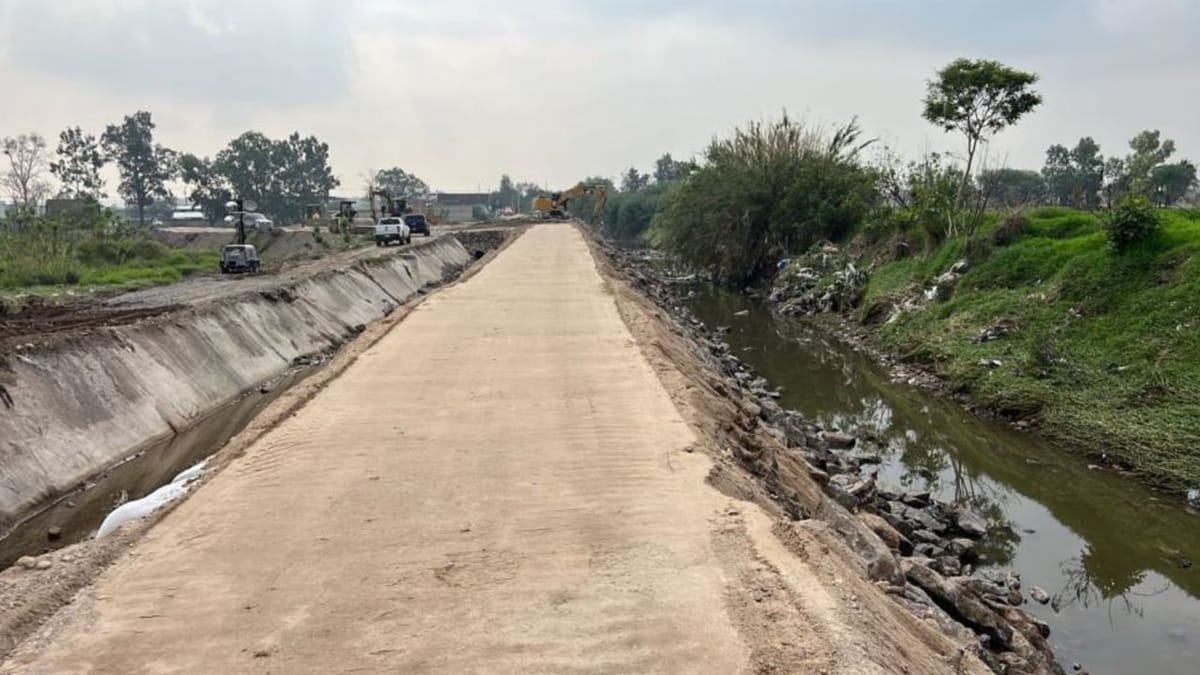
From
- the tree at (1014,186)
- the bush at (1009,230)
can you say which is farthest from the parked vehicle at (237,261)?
the tree at (1014,186)

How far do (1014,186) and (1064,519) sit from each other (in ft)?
154

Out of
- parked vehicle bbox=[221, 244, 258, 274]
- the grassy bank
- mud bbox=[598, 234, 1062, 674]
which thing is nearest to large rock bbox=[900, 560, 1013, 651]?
mud bbox=[598, 234, 1062, 674]

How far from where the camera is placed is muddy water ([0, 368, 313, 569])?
9.31m

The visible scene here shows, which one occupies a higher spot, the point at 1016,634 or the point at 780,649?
the point at 780,649

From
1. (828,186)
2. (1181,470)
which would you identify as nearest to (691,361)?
(1181,470)

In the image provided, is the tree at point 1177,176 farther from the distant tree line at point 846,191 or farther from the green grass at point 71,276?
the green grass at point 71,276

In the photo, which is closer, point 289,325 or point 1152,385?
point 1152,385

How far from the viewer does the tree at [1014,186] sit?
84.3ft

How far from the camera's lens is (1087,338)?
15.3m

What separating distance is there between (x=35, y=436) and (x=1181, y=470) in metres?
15.4

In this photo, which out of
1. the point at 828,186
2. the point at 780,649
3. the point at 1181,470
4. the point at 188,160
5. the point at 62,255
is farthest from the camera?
the point at 188,160

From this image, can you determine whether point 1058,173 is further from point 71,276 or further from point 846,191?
point 71,276

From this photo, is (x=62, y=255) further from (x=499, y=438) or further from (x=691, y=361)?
(x=499, y=438)

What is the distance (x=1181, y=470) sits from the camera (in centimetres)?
1102
